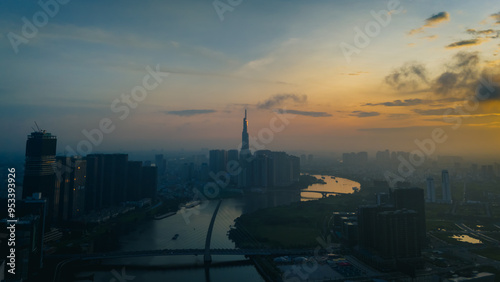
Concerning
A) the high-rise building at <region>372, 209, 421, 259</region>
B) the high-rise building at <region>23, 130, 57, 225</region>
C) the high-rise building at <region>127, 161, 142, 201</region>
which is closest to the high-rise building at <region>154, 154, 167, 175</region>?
the high-rise building at <region>127, 161, 142, 201</region>

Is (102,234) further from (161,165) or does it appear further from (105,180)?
(161,165)

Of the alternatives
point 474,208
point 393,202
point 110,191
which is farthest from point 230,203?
point 474,208

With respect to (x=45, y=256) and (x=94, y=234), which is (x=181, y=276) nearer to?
(x=45, y=256)

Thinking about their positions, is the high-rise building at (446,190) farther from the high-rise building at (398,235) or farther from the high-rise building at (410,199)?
the high-rise building at (398,235)

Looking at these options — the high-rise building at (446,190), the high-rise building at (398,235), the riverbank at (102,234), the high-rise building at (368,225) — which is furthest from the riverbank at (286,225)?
the high-rise building at (446,190)

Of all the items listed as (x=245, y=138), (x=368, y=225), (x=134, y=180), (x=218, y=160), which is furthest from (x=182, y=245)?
(x=245, y=138)
